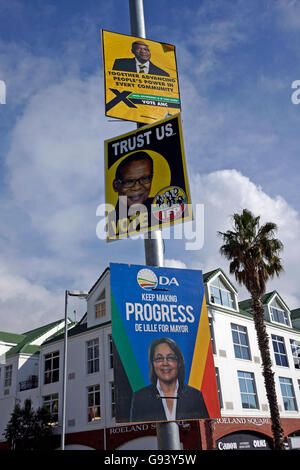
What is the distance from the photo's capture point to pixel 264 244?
3127 centimetres

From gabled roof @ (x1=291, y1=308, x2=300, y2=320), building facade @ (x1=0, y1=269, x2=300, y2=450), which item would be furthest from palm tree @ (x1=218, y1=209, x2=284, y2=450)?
gabled roof @ (x1=291, y1=308, x2=300, y2=320)

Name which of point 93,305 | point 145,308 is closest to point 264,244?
point 93,305

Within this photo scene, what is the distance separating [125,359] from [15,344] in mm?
34098

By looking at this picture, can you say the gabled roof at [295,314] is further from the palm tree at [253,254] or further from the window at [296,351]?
the palm tree at [253,254]

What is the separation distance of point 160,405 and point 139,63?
1180cm

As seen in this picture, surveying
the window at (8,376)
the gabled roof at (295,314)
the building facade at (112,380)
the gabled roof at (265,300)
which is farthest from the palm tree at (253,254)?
the window at (8,376)

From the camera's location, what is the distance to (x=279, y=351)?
37969mm

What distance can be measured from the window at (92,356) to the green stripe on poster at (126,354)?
2225 cm

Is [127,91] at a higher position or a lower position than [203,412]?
higher

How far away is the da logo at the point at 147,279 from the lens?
477 inches

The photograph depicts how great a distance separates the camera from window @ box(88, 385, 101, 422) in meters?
31.2

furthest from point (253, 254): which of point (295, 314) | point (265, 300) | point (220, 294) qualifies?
point (295, 314)

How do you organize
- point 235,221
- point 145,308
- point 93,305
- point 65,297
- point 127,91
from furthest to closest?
point 93,305 → point 235,221 → point 65,297 → point 127,91 → point 145,308

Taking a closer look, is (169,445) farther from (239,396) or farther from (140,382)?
(239,396)
